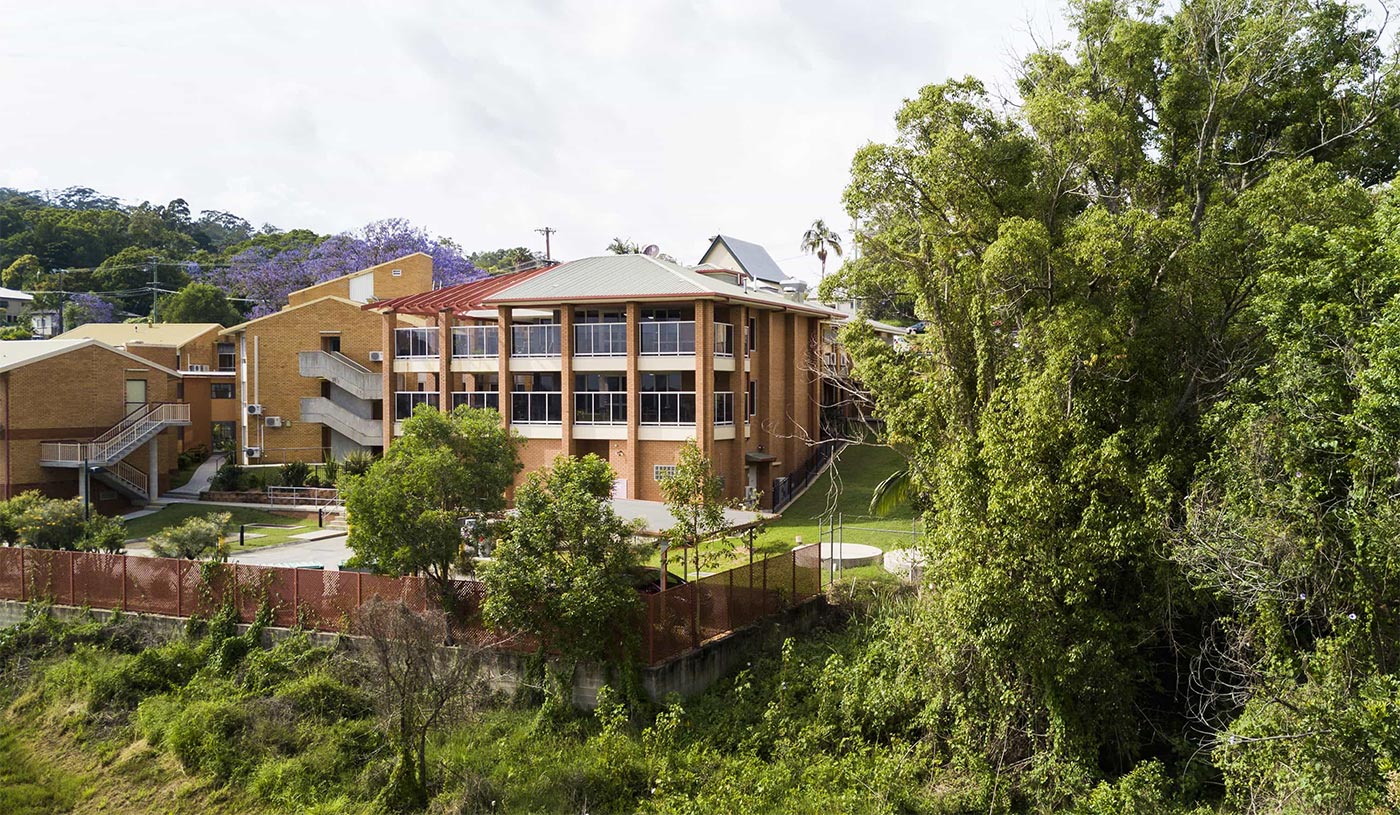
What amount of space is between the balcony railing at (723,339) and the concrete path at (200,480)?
21.3m

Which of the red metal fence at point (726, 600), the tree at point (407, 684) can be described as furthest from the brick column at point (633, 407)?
the tree at point (407, 684)

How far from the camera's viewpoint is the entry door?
38.7 metres

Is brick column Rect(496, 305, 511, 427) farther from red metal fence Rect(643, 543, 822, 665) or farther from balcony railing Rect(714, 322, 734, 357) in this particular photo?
red metal fence Rect(643, 543, 822, 665)

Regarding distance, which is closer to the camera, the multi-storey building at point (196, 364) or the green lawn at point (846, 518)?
the green lawn at point (846, 518)

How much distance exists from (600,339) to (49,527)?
16500mm

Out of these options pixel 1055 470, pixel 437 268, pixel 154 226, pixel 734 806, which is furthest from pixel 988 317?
Result: pixel 154 226

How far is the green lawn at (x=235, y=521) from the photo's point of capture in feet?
101

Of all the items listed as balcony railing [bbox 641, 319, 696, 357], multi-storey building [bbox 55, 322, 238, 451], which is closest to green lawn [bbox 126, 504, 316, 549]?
multi-storey building [bbox 55, 322, 238, 451]

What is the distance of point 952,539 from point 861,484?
1910 cm

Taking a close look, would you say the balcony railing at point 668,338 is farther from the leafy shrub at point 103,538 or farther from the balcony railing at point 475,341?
the leafy shrub at point 103,538

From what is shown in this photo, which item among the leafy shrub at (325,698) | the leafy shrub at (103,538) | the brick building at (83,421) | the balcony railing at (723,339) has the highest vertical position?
the balcony railing at (723,339)

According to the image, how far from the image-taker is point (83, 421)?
1447 inches

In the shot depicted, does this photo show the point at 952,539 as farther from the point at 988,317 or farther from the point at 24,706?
the point at 24,706

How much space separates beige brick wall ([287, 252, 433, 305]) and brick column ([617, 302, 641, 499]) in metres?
18.9
